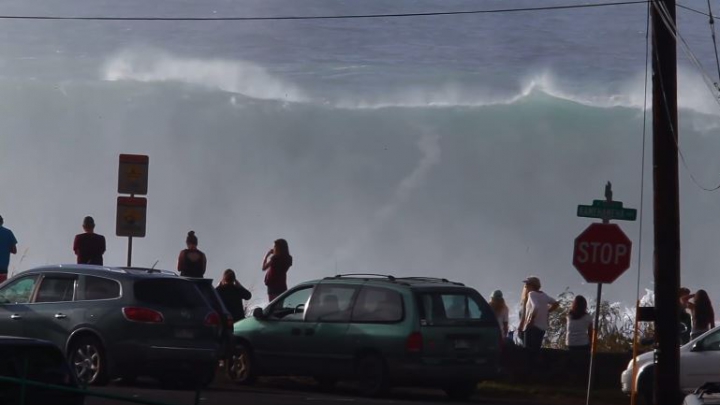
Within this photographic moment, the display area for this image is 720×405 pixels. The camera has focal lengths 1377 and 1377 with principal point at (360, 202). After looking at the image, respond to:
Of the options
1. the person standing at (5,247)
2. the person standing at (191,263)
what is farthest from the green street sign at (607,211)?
the person standing at (5,247)

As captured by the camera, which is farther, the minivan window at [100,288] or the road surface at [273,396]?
the minivan window at [100,288]

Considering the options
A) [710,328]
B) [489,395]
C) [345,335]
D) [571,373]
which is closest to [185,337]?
[345,335]

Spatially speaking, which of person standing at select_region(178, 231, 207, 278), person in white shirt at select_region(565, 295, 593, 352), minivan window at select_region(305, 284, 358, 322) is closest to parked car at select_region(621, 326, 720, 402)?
person in white shirt at select_region(565, 295, 593, 352)

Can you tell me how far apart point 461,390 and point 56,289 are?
5.78 m

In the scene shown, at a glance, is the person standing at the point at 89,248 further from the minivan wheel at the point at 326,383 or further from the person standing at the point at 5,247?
the minivan wheel at the point at 326,383

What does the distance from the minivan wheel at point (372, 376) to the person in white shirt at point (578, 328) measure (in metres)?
4.31

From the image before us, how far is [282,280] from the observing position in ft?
77.8

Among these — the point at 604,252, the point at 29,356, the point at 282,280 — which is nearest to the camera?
the point at 29,356

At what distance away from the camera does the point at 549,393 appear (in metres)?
20.4

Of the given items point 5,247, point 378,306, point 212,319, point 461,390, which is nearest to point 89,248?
point 5,247

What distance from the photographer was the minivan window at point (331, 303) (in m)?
19.3

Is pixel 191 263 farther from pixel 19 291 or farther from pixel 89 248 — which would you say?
pixel 19 291

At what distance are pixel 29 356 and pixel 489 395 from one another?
1107 centimetres

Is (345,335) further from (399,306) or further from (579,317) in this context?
(579,317)
